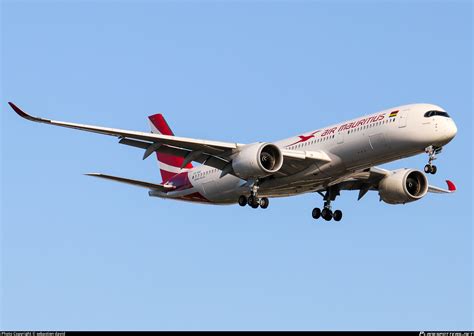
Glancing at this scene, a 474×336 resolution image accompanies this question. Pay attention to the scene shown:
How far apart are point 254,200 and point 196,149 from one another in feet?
12.3

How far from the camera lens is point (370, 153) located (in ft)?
152

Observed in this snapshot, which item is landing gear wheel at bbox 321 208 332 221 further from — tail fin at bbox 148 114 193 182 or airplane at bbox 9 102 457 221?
tail fin at bbox 148 114 193 182

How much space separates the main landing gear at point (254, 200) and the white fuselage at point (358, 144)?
19.2 inches

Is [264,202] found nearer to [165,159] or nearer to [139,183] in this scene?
[139,183]

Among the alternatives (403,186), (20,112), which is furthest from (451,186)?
(20,112)

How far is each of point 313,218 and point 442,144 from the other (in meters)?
11.1

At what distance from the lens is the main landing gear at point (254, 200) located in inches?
1939

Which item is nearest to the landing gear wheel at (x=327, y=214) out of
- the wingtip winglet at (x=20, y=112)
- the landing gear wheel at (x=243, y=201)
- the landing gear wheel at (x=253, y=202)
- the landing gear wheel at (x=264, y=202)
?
the landing gear wheel at (x=264, y=202)

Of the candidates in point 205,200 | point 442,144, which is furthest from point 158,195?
point 442,144

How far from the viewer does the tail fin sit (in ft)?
192

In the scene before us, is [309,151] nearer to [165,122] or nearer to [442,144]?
[442,144]

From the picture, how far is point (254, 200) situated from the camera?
49.5m

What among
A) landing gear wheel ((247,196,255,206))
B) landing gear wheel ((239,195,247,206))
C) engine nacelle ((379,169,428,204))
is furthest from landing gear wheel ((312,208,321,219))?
landing gear wheel ((247,196,255,206))

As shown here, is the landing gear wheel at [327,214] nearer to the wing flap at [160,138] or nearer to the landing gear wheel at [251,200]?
the landing gear wheel at [251,200]
